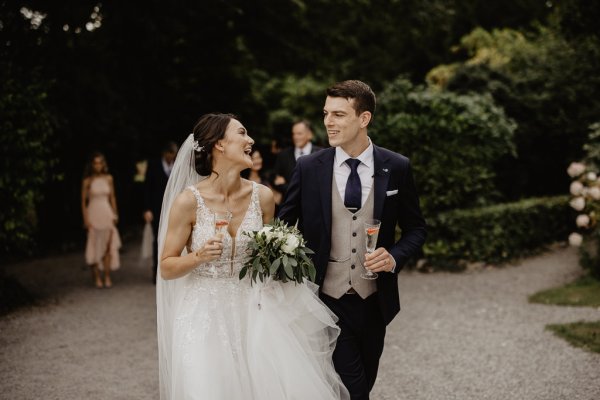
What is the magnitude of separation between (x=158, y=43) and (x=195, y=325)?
33.5 feet

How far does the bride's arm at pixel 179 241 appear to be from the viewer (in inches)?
142

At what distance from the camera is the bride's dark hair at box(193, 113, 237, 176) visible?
3844mm

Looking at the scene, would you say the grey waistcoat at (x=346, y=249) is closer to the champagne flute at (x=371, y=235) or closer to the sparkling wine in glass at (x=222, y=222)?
the champagne flute at (x=371, y=235)

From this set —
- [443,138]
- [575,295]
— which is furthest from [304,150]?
[575,295]

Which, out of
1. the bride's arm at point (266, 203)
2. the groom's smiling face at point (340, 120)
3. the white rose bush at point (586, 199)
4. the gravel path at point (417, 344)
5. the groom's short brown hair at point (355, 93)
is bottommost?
the gravel path at point (417, 344)

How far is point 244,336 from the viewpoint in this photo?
3.68 meters

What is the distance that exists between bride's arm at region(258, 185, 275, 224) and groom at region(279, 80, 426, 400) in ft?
0.59

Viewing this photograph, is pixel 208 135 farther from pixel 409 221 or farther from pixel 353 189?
pixel 409 221

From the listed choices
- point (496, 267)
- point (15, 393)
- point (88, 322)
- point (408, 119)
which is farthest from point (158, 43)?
point (15, 393)

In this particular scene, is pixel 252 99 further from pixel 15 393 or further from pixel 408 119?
pixel 15 393

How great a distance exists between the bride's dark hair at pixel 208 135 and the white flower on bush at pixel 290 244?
0.79 m

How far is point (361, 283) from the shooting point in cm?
374

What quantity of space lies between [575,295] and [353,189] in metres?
6.07

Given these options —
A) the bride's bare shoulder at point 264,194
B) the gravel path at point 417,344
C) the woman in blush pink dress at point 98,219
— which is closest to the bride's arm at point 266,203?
the bride's bare shoulder at point 264,194
